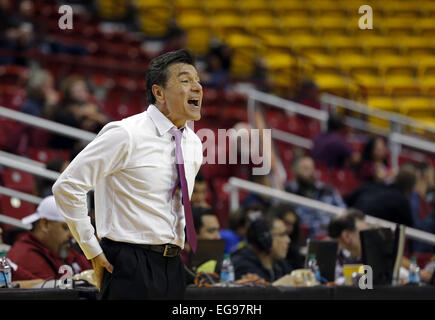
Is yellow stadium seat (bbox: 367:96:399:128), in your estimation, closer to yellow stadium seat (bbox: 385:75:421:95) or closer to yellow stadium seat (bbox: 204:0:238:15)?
yellow stadium seat (bbox: 385:75:421:95)

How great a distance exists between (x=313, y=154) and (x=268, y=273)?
3.68m

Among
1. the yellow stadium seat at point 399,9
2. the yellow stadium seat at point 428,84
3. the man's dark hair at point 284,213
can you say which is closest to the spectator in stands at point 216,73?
the yellow stadium seat at point 428,84

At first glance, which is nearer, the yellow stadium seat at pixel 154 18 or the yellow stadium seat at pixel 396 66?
the yellow stadium seat at pixel 396 66

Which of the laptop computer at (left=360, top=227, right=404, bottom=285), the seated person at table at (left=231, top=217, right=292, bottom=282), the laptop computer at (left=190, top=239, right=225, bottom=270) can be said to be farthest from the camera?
the seated person at table at (left=231, top=217, right=292, bottom=282)

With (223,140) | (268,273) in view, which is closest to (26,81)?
(223,140)

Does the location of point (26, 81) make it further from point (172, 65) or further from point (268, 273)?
point (172, 65)

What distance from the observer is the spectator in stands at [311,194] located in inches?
278

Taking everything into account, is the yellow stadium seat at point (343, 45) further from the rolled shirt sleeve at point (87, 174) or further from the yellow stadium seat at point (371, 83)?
the rolled shirt sleeve at point (87, 174)

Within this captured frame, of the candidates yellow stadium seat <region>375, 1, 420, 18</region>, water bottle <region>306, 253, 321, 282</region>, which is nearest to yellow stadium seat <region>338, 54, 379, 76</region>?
yellow stadium seat <region>375, 1, 420, 18</region>

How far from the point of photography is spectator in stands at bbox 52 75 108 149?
22.6ft

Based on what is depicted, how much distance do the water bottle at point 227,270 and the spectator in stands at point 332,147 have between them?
380cm

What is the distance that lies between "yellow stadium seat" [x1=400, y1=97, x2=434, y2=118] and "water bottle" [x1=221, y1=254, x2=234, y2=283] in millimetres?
7259

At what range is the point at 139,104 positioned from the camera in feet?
31.2

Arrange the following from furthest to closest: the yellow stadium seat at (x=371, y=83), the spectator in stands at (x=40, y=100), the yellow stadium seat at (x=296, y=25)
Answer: the yellow stadium seat at (x=296, y=25) → the yellow stadium seat at (x=371, y=83) → the spectator in stands at (x=40, y=100)
